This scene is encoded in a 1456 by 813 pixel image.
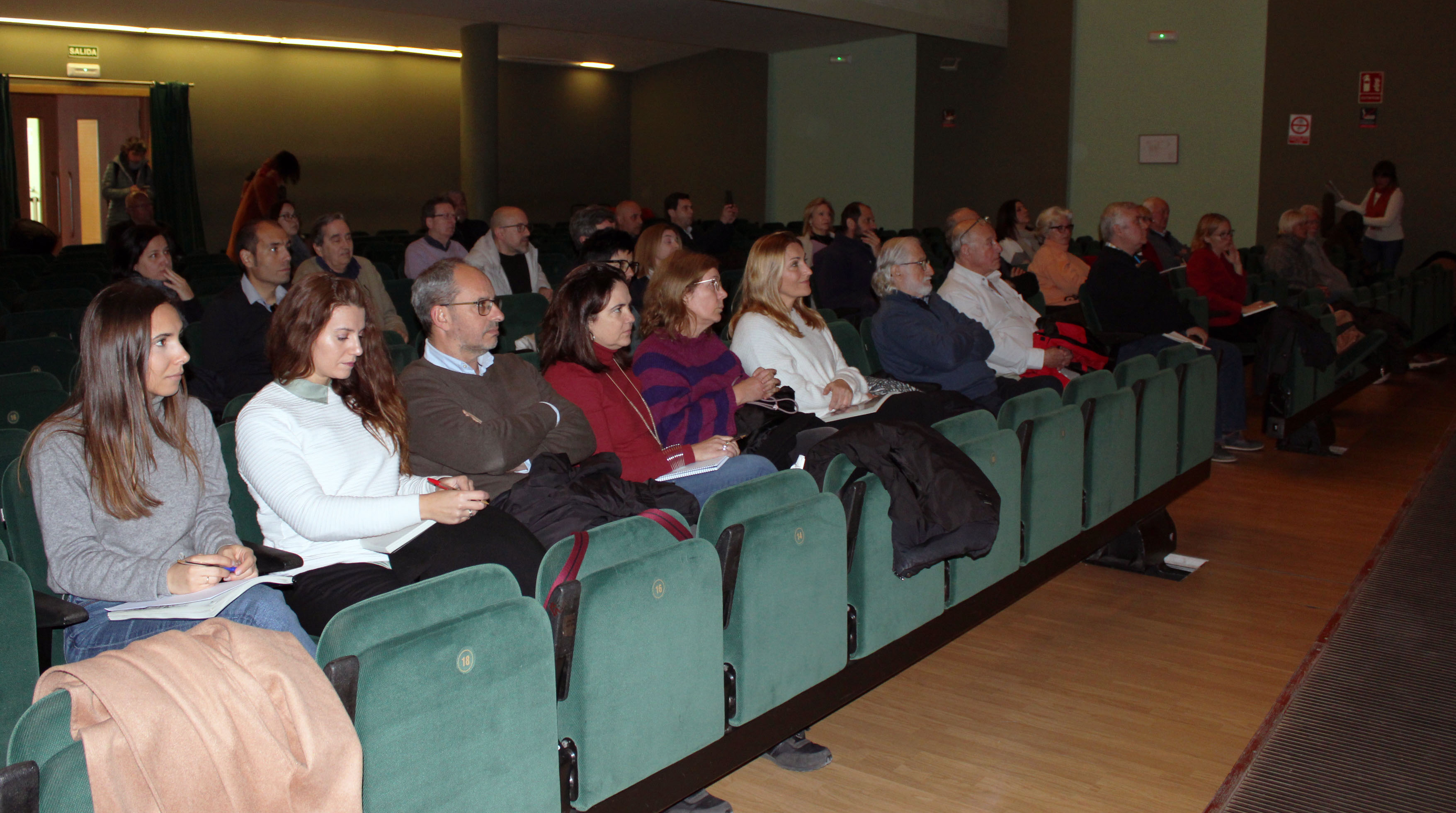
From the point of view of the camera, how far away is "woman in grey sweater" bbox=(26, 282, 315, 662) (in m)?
1.87

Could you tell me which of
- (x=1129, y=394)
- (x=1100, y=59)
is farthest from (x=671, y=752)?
(x=1100, y=59)

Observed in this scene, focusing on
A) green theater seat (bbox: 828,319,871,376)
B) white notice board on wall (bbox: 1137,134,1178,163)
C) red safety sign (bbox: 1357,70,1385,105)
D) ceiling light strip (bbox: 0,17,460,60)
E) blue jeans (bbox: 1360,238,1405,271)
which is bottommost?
green theater seat (bbox: 828,319,871,376)

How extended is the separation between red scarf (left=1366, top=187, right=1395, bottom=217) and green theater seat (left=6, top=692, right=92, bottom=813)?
11390 mm

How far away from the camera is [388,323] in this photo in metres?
4.89

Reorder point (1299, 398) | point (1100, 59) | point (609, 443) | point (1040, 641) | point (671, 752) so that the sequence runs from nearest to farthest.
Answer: point (671, 752), point (609, 443), point (1040, 641), point (1299, 398), point (1100, 59)

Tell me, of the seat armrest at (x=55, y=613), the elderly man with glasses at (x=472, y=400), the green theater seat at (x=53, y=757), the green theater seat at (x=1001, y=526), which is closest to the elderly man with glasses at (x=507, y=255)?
the elderly man with glasses at (x=472, y=400)

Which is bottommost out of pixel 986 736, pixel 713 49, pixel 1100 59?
pixel 986 736

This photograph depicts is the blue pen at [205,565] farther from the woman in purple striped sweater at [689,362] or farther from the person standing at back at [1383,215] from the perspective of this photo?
the person standing at back at [1383,215]

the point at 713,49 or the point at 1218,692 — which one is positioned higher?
the point at 713,49

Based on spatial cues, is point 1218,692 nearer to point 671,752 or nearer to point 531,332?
point 671,752

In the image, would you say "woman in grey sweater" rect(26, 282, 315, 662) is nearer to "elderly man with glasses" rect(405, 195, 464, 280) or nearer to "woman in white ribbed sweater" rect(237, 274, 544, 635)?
"woman in white ribbed sweater" rect(237, 274, 544, 635)

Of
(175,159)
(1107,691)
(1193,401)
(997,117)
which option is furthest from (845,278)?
(175,159)

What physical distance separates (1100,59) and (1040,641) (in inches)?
402

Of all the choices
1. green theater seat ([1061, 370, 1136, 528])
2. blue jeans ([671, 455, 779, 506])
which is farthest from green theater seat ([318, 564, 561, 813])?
green theater seat ([1061, 370, 1136, 528])
